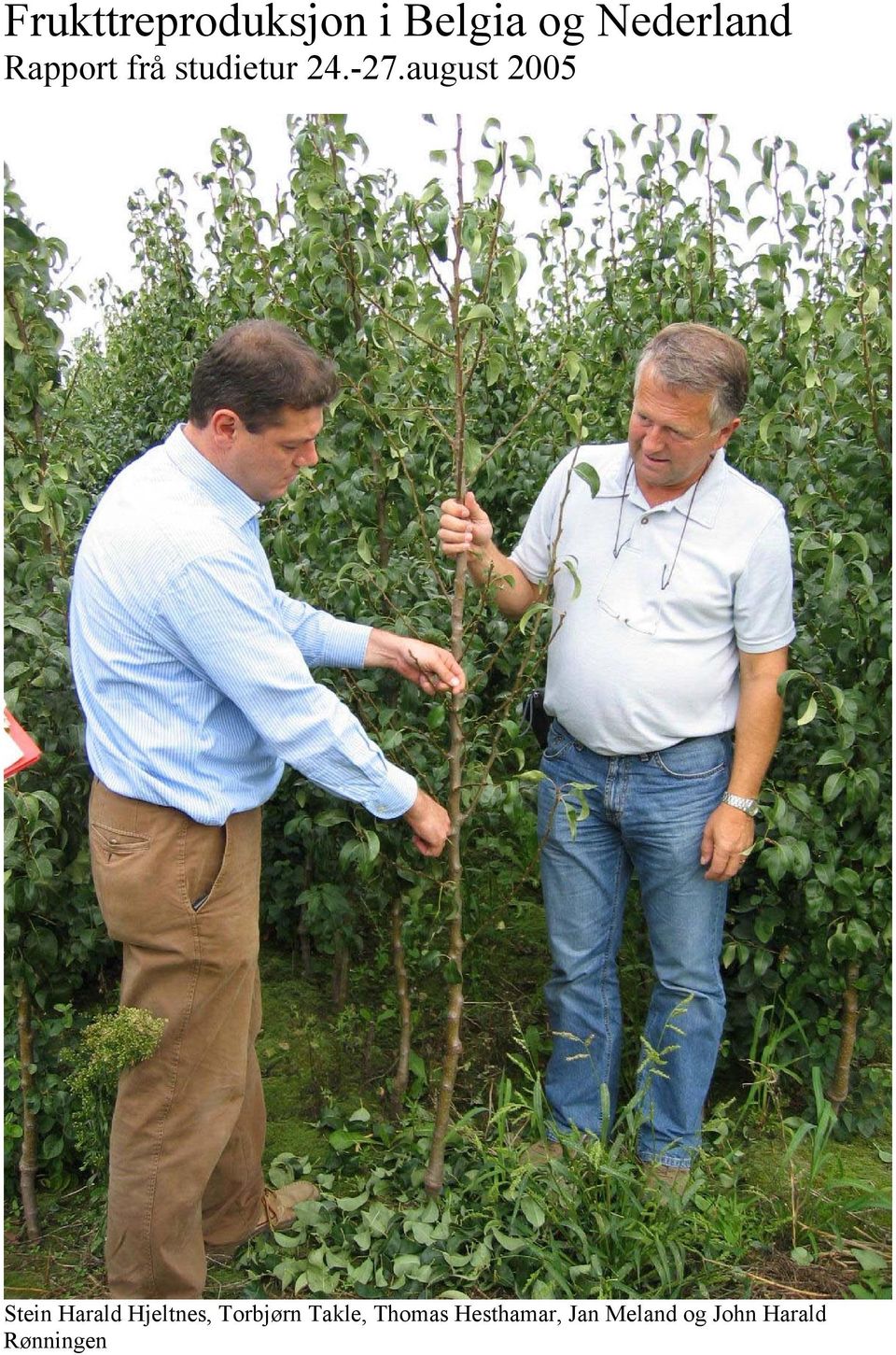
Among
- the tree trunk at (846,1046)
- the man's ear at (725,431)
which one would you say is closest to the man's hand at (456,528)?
the man's ear at (725,431)

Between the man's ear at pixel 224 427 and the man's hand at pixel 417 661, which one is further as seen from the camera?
the man's hand at pixel 417 661

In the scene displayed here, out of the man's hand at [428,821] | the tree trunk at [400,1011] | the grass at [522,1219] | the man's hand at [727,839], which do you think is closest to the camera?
the man's hand at [428,821]

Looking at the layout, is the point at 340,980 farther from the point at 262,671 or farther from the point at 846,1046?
the point at 262,671

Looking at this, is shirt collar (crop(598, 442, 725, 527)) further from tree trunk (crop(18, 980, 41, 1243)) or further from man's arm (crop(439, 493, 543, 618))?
tree trunk (crop(18, 980, 41, 1243))

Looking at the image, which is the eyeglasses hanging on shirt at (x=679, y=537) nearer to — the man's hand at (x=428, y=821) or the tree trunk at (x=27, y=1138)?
the man's hand at (x=428, y=821)

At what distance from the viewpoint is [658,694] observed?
2.70 metres

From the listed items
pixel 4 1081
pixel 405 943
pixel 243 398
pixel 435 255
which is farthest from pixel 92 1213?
pixel 435 255

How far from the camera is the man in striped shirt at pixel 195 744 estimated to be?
2.18m

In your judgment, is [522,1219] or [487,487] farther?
[487,487]

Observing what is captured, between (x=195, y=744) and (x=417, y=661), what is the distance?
1.91ft

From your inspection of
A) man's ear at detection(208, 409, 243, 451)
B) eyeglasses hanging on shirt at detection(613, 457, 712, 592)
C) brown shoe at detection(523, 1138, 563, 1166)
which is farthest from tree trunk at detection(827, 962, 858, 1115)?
man's ear at detection(208, 409, 243, 451)

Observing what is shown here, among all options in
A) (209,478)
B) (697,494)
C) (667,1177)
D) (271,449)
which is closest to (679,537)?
(697,494)

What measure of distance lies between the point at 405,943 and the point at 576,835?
69 centimetres

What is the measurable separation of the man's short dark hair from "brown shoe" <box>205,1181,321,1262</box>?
1978 millimetres
